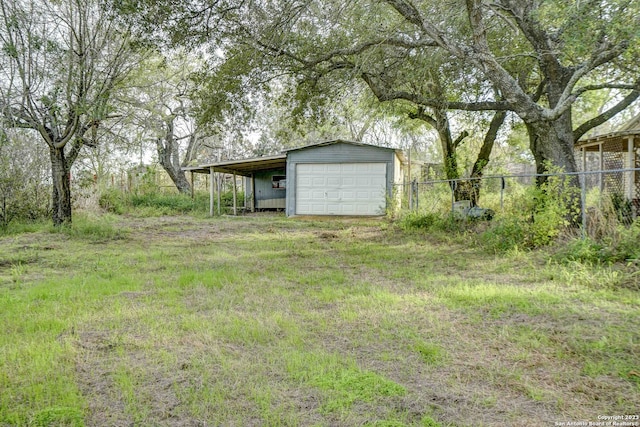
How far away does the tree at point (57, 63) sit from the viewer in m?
8.16

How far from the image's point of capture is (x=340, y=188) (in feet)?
52.7

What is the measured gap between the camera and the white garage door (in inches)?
619

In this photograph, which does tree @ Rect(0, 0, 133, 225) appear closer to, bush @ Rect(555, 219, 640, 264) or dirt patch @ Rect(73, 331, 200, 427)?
dirt patch @ Rect(73, 331, 200, 427)

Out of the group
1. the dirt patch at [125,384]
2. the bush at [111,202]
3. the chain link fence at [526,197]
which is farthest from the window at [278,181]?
the dirt patch at [125,384]

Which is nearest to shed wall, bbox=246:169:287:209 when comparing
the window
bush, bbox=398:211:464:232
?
the window

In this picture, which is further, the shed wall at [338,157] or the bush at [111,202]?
the bush at [111,202]

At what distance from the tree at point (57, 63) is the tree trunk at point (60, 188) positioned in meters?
0.58

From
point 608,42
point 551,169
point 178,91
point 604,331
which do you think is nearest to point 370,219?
point 551,169

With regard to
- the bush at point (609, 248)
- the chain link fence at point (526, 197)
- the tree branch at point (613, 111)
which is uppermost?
the tree branch at point (613, 111)

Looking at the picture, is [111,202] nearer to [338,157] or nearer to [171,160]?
[171,160]

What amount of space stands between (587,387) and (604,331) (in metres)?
1.15

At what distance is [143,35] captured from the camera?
320 inches

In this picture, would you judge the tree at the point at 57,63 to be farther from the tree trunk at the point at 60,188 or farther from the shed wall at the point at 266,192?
the shed wall at the point at 266,192

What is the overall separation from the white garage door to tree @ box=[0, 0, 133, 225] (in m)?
8.36
